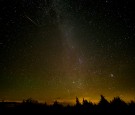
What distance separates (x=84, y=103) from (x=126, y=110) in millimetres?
14449

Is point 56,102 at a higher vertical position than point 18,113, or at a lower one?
higher

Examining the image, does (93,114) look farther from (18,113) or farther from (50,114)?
(18,113)

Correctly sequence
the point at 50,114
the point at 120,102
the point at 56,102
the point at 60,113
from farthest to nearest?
1. the point at 56,102
2. the point at 120,102
3. the point at 60,113
4. the point at 50,114

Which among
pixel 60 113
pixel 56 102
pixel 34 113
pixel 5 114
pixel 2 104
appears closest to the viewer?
pixel 5 114

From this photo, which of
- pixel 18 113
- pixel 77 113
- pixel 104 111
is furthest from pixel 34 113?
pixel 104 111

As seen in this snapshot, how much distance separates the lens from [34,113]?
1363 inches

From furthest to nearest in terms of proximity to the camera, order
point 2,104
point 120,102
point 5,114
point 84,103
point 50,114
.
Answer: point 84,103 → point 120,102 → point 50,114 → point 2,104 → point 5,114

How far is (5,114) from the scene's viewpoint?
88.8 feet

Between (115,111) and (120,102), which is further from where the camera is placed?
(120,102)

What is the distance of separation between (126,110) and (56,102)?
19.6 meters

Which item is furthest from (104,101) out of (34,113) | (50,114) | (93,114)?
(34,113)

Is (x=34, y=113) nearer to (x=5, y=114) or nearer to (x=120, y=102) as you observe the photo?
(x=5, y=114)

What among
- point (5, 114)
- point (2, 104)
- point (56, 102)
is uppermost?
point (56, 102)

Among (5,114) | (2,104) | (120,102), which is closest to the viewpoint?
(5,114)
